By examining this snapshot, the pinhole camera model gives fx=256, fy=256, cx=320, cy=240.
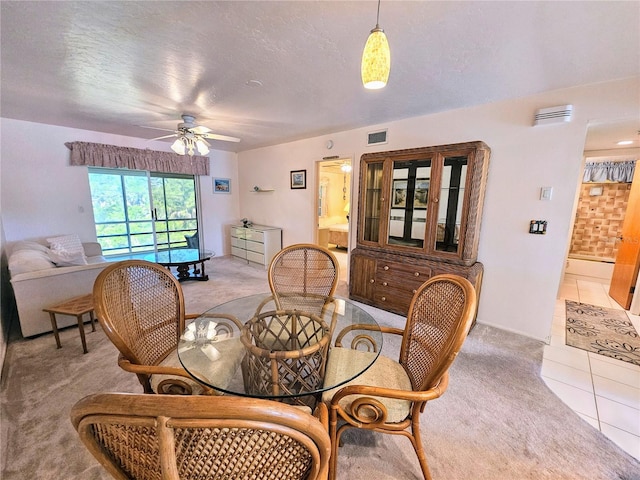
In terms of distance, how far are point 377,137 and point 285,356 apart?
3147 millimetres

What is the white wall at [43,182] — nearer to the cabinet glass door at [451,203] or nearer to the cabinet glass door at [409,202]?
the cabinet glass door at [409,202]

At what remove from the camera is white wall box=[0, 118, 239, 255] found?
354cm

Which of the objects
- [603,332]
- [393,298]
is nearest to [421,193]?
[393,298]

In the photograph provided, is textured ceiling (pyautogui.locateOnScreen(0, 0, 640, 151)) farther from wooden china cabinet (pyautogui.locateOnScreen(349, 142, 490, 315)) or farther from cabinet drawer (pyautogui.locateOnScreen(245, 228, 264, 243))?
cabinet drawer (pyautogui.locateOnScreen(245, 228, 264, 243))

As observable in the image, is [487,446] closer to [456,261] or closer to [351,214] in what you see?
[456,261]

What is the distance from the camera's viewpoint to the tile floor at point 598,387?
1589mm

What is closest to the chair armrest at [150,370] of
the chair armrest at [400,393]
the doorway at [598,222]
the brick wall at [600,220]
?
the chair armrest at [400,393]

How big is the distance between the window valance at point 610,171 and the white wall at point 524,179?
3.79m

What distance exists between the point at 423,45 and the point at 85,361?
3.51m

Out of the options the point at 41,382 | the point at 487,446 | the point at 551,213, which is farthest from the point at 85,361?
the point at 551,213

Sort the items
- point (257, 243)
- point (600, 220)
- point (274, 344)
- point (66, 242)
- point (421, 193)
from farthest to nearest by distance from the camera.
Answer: point (600, 220) → point (257, 243) → point (66, 242) → point (421, 193) → point (274, 344)

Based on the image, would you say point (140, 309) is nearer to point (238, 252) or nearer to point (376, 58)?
point (376, 58)

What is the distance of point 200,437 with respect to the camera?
1.71ft

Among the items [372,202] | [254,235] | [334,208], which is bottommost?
[254,235]
